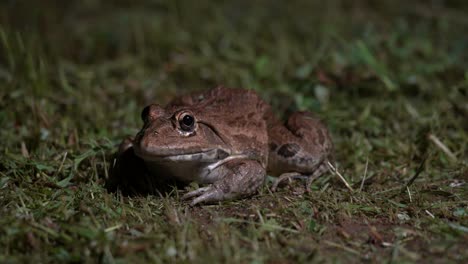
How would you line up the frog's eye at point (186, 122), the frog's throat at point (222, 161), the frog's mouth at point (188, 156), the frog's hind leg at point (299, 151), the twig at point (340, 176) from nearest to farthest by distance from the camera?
1. the frog's mouth at point (188, 156)
2. the frog's eye at point (186, 122)
3. the twig at point (340, 176)
4. the frog's throat at point (222, 161)
5. the frog's hind leg at point (299, 151)

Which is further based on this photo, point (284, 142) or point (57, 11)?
point (57, 11)

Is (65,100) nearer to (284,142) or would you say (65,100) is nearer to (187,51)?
(187,51)

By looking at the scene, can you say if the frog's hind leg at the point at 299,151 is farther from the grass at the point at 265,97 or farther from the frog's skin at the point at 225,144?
the grass at the point at 265,97

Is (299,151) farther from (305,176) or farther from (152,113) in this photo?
(152,113)

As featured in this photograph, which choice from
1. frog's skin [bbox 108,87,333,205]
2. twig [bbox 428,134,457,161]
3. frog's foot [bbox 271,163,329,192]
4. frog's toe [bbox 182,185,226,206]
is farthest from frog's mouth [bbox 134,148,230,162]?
twig [bbox 428,134,457,161]

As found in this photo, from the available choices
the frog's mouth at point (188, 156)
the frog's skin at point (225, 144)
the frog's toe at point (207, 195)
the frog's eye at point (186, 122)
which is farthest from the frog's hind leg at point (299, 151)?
the frog's eye at point (186, 122)

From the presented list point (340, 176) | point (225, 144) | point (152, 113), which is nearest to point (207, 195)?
point (225, 144)

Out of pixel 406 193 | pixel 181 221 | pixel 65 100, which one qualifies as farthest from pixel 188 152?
pixel 65 100
